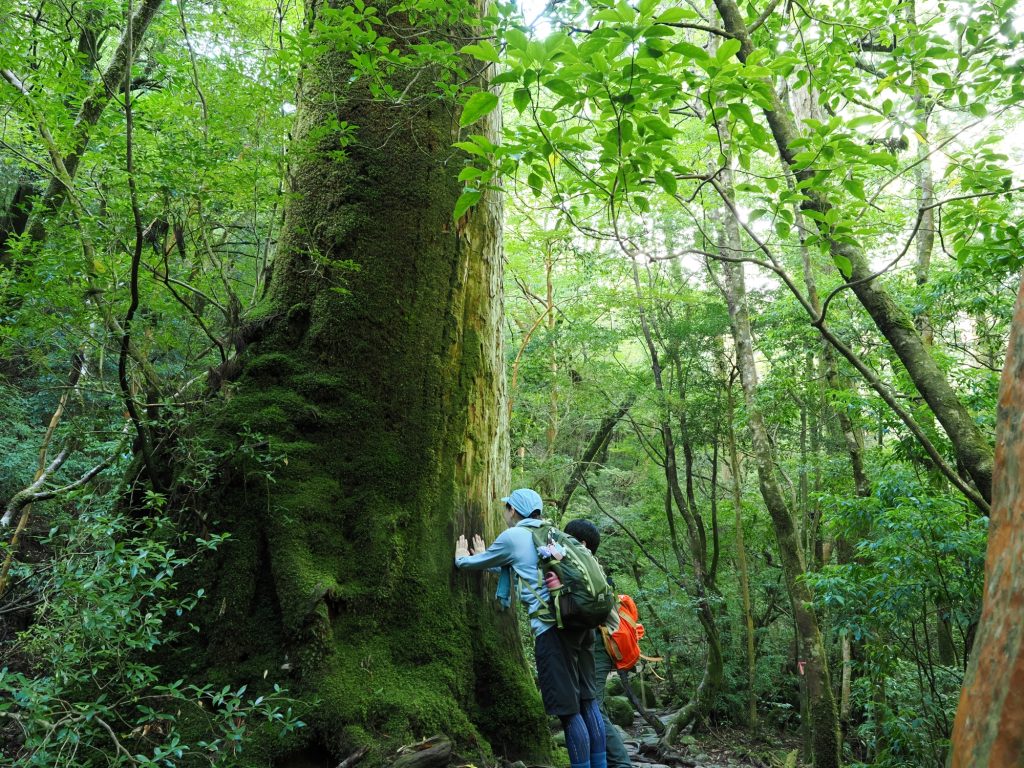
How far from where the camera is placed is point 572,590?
4.12m

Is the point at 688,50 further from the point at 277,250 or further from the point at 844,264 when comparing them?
the point at 277,250

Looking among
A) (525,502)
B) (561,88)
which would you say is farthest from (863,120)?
(525,502)

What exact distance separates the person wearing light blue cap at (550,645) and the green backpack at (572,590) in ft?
0.13

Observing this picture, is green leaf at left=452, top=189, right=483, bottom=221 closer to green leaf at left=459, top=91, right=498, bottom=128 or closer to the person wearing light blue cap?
green leaf at left=459, top=91, right=498, bottom=128

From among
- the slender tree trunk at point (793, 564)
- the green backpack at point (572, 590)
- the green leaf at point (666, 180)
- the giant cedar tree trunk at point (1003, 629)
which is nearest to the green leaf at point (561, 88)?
the green leaf at point (666, 180)

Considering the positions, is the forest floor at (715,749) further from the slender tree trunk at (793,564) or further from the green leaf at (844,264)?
the green leaf at (844,264)

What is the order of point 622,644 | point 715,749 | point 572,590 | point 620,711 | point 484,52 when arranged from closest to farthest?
point 484,52, point 572,590, point 622,644, point 715,749, point 620,711

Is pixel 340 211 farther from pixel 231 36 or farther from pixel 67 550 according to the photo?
pixel 231 36

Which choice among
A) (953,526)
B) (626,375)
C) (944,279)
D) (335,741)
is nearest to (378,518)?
(335,741)

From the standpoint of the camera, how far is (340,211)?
183 inches

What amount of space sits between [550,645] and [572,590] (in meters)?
0.37

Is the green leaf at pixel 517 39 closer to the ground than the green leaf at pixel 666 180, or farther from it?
farther from it

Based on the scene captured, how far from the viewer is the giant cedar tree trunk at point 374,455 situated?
11.8 feet

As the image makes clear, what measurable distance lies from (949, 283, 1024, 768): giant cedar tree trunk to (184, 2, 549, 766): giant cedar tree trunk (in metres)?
3.01
